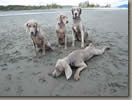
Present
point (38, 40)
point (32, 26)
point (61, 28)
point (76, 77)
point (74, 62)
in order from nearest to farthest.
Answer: point (76, 77) < point (74, 62) < point (32, 26) < point (38, 40) < point (61, 28)

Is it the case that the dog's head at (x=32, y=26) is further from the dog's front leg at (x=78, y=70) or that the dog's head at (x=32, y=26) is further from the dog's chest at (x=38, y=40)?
the dog's front leg at (x=78, y=70)

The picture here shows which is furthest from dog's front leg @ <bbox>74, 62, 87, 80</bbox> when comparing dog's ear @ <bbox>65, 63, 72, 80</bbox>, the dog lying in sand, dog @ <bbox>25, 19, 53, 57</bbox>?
dog @ <bbox>25, 19, 53, 57</bbox>

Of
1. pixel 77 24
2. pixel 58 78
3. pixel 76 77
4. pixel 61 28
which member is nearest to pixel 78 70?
pixel 76 77

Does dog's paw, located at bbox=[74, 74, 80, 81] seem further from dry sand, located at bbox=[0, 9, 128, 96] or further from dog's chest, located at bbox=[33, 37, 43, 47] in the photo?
dog's chest, located at bbox=[33, 37, 43, 47]

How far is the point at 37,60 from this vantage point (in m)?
4.70

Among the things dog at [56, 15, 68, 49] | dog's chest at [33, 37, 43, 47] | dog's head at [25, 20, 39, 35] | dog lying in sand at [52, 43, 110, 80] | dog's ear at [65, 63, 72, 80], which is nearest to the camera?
dog's ear at [65, 63, 72, 80]

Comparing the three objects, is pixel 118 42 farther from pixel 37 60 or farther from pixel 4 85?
pixel 4 85

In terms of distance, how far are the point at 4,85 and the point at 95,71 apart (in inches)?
91.9

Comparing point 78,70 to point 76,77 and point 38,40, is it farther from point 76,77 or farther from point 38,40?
point 38,40

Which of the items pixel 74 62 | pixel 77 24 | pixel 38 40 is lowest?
pixel 74 62

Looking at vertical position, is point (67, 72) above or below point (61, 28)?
below

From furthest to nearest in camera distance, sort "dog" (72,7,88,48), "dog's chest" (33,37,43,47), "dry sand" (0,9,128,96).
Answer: "dog" (72,7,88,48)
"dog's chest" (33,37,43,47)
"dry sand" (0,9,128,96)

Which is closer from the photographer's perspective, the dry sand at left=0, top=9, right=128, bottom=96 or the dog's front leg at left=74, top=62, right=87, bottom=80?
the dry sand at left=0, top=9, right=128, bottom=96

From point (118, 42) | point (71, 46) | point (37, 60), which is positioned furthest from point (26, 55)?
point (118, 42)
